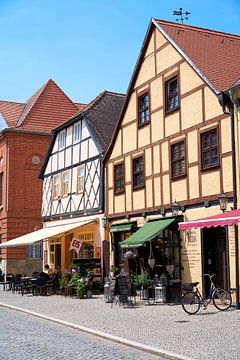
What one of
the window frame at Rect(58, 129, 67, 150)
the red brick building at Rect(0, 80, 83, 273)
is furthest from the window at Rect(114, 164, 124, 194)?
the red brick building at Rect(0, 80, 83, 273)

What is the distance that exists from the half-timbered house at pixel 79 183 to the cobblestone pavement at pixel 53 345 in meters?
11.3

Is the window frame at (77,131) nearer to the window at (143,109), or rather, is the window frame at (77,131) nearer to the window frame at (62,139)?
the window frame at (62,139)

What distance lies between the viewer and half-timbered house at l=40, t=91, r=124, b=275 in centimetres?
2650

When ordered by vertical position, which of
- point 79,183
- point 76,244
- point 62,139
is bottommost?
point 76,244

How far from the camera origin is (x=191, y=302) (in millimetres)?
15359

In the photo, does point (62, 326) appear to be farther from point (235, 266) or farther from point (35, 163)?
point (35, 163)

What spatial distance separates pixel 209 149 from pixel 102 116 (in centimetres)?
1141

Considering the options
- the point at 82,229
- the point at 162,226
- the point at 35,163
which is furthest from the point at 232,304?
the point at 35,163

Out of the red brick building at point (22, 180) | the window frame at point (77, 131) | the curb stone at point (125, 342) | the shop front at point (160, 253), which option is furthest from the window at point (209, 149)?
the red brick building at point (22, 180)

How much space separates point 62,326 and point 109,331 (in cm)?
193

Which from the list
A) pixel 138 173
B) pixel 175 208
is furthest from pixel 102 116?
pixel 175 208

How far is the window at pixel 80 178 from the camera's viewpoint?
28420mm

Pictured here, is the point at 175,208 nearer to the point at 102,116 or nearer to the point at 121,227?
the point at 121,227

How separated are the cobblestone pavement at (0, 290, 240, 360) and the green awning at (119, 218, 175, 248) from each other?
2.27 meters
